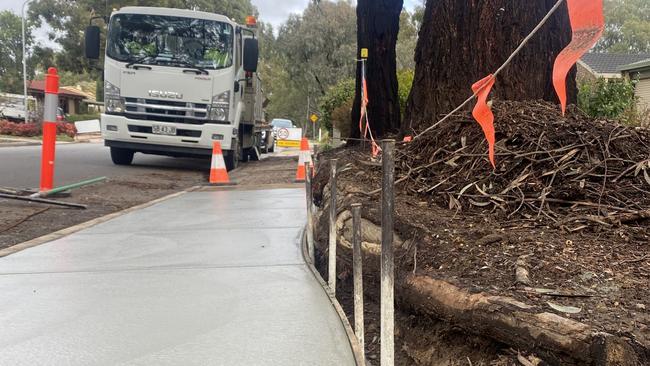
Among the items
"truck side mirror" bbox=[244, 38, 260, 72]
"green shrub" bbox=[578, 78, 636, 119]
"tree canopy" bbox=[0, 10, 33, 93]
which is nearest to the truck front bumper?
"truck side mirror" bbox=[244, 38, 260, 72]

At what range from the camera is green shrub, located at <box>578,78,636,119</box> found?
23.7 ft

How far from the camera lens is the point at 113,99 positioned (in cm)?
1116

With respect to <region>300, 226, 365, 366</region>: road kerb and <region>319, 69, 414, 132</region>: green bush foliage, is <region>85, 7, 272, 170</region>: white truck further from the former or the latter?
<region>300, 226, 365, 366</region>: road kerb

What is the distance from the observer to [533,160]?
3.44 metres

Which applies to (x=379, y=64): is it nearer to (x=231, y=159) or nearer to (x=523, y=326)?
(x=231, y=159)

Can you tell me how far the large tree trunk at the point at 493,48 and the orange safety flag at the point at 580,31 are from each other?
2241 mm

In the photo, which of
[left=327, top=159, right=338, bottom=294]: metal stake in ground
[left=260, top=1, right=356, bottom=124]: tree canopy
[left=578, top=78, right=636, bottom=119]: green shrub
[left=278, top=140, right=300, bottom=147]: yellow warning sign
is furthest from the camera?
[left=260, top=1, right=356, bottom=124]: tree canopy

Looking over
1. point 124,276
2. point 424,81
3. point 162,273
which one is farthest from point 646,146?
point 124,276

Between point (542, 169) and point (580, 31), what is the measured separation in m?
1.32

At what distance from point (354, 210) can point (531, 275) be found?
898mm

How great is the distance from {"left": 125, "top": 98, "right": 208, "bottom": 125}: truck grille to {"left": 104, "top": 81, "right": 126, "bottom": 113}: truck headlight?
5.2 inches

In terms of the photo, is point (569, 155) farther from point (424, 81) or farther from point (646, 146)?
point (424, 81)

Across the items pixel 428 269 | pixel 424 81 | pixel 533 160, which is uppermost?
pixel 424 81

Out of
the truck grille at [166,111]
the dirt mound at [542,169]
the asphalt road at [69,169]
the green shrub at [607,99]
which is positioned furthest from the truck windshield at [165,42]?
the dirt mound at [542,169]
